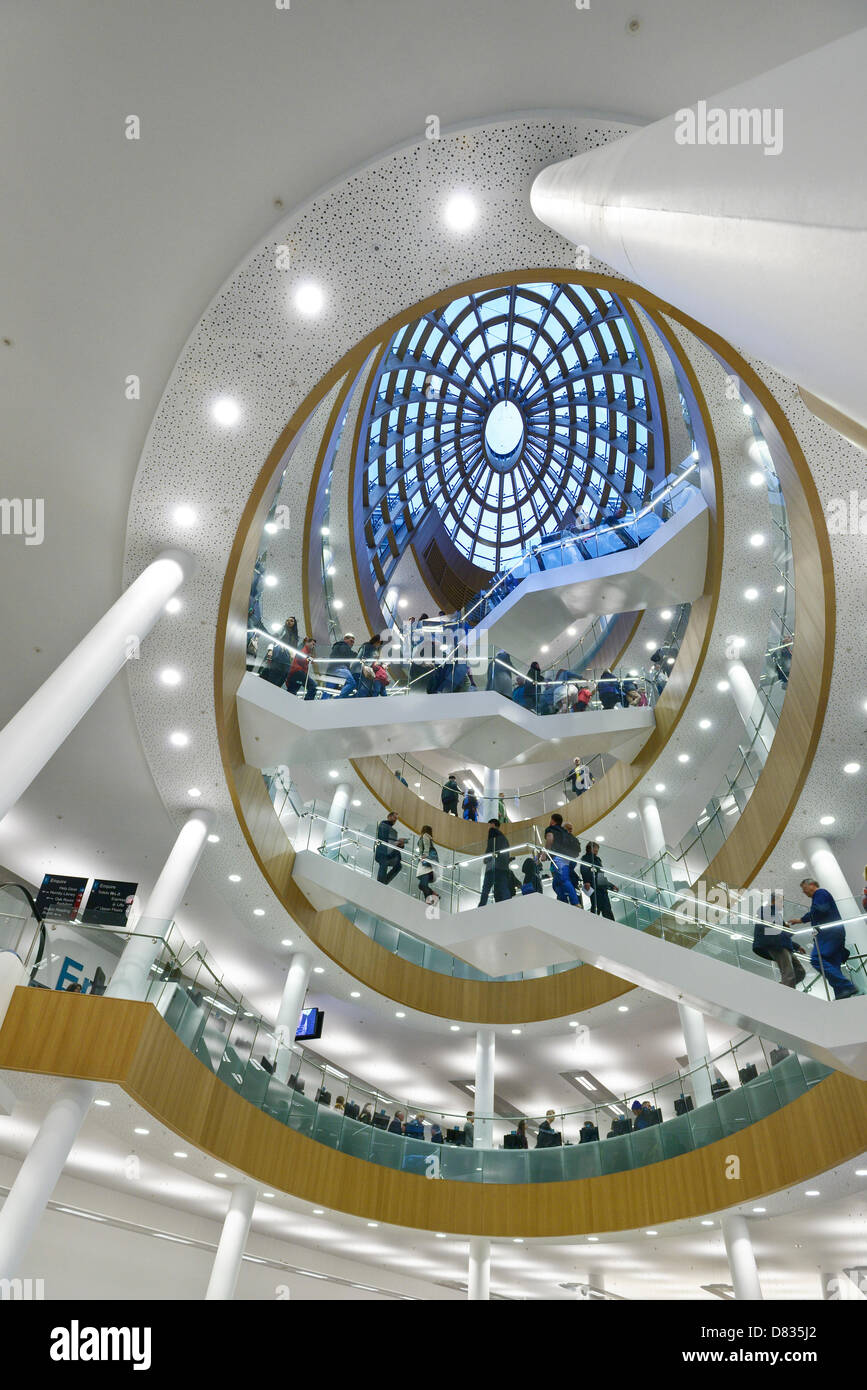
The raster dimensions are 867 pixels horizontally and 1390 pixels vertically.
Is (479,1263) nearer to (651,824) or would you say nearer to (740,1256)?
(740,1256)

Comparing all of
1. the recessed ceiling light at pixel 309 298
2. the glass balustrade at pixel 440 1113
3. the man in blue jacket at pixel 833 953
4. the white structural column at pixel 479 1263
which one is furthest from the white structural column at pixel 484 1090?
the recessed ceiling light at pixel 309 298

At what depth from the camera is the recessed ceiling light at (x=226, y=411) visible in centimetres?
895

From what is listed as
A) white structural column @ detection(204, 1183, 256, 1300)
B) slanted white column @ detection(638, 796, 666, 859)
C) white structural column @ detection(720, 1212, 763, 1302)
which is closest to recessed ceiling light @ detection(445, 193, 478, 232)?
white structural column @ detection(204, 1183, 256, 1300)

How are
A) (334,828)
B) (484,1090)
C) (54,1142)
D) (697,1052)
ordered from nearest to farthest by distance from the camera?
(54,1142)
(697,1052)
(334,828)
(484,1090)

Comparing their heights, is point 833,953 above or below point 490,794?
below

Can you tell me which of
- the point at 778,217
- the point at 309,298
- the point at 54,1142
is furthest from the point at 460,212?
the point at 54,1142

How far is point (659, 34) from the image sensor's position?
6500 millimetres

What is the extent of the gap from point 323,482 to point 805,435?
11.8m

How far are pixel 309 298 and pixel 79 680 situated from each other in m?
4.61

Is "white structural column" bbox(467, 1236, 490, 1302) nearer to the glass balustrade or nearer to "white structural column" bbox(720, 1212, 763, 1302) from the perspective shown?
the glass balustrade

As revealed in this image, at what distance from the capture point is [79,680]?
7.70 meters

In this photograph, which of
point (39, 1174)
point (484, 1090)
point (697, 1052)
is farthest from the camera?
point (484, 1090)

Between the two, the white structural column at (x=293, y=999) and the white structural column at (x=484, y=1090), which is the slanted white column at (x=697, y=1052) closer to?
the white structural column at (x=484, y=1090)
